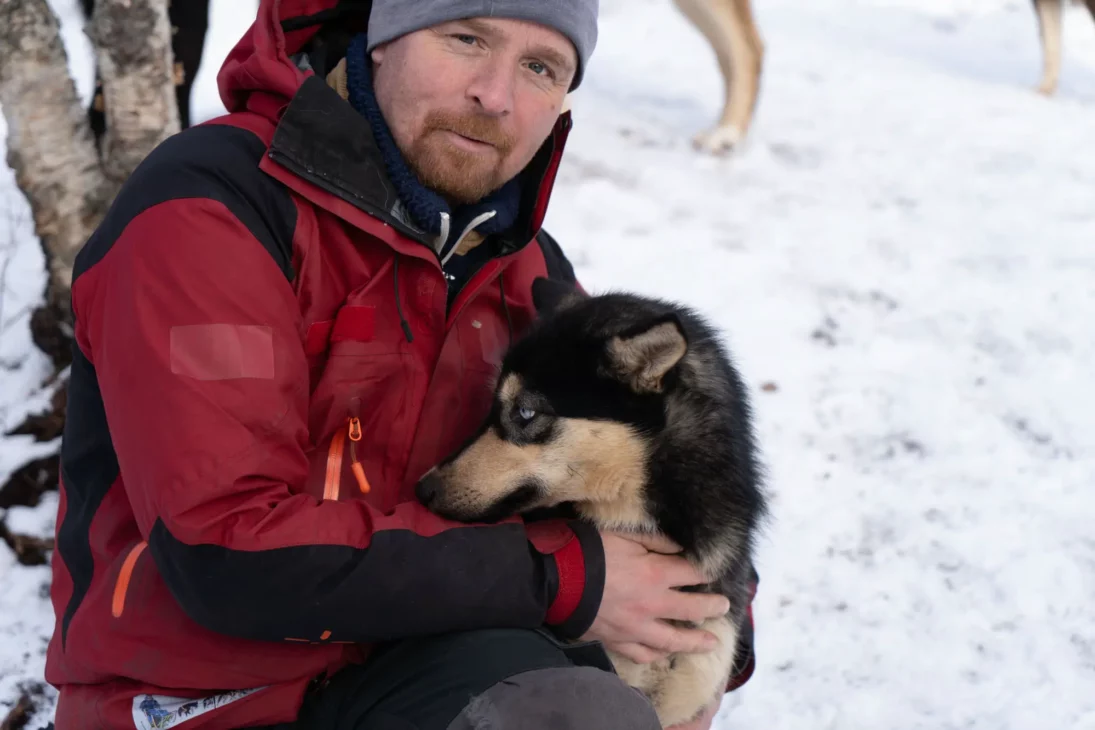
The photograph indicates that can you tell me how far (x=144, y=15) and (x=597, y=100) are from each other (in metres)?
3.86

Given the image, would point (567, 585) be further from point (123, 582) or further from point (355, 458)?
point (123, 582)

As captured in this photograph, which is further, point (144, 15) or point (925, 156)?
point (925, 156)

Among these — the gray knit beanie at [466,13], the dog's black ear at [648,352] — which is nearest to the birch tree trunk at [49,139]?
the gray knit beanie at [466,13]

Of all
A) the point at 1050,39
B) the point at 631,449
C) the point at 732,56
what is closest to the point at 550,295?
the point at 631,449

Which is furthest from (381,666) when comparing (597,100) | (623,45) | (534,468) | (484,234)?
(623,45)

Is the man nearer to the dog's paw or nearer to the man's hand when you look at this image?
the man's hand

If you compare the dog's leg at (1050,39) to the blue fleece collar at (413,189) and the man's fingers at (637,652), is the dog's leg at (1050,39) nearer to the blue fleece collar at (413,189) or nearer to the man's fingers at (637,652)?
the blue fleece collar at (413,189)

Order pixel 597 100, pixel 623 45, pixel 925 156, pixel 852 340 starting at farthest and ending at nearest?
pixel 623 45 → pixel 597 100 → pixel 925 156 → pixel 852 340

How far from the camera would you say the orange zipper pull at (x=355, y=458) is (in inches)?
72.8

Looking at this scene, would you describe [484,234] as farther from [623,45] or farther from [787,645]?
[623,45]

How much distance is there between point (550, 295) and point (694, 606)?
2.71ft

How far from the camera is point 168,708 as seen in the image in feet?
5.57

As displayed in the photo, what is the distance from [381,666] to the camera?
177 cm

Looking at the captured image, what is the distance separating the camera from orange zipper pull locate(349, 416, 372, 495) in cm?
185
